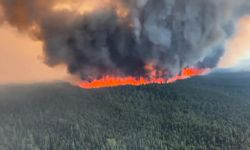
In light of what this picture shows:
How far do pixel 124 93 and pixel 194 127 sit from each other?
1023 inches

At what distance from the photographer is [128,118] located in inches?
3991

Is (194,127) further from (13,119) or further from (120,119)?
(13,119)

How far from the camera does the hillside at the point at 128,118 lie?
82.8 m

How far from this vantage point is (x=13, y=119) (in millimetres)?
94500

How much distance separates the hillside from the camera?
3260 inches

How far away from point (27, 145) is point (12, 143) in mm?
2673

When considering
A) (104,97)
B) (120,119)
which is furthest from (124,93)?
(120,119)

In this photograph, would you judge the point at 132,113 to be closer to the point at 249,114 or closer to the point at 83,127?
the point at 83,127

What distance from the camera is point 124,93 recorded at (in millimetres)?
117250

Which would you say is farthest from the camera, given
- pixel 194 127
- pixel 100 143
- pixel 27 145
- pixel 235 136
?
pixel 194 127

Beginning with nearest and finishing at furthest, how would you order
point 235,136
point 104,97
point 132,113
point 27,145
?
1. point 27,145
2. point 235,136
3. point 132,113
4. point 104,97

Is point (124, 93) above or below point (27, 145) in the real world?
above

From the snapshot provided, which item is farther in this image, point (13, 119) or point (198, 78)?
point (198, 78)

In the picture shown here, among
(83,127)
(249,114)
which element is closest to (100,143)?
(83,127)
